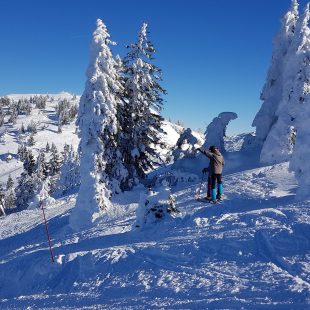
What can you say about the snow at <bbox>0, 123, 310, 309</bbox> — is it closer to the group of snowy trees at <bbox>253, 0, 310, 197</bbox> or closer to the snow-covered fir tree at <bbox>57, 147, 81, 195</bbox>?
the group of snowy trees at <bbox>253, 0, 310, 197</bbox>

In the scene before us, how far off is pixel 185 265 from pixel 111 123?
13.3m

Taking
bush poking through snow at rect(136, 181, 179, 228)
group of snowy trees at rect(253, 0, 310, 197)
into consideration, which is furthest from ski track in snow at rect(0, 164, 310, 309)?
group of snowy trees at rect(253, 0, 310, 197)

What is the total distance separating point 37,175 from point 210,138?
49.2 meters

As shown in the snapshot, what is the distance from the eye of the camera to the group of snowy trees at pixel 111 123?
2047cm

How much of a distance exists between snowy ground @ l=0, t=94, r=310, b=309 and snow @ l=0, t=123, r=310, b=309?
2 cm

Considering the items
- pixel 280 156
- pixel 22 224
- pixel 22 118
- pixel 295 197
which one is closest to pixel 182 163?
pixel 280 156

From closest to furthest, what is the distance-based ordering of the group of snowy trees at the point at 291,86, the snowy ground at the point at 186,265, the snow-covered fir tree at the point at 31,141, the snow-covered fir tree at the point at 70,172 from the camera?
the snowy ground at the point at 186,265 → the group of snowy trees at the point at 291,86 → the snow-covered fir tree at the point at 70,172 → the snow-covered fir tree at the point at 31,141

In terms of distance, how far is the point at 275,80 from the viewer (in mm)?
29375

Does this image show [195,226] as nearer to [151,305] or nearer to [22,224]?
[151,305]

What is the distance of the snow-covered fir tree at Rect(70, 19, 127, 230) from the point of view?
20.1 metres

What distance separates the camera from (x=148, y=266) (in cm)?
955

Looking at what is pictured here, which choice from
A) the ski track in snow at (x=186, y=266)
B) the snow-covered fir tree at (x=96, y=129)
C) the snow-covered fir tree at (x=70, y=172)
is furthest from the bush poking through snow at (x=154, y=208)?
the snow-covered fir tree at (x=70, y=172)

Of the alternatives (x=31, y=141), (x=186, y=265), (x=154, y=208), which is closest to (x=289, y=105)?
(x=154, y=208)

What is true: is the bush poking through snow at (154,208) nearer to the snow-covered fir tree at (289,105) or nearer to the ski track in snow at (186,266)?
the ski track in snow at (186,266)
